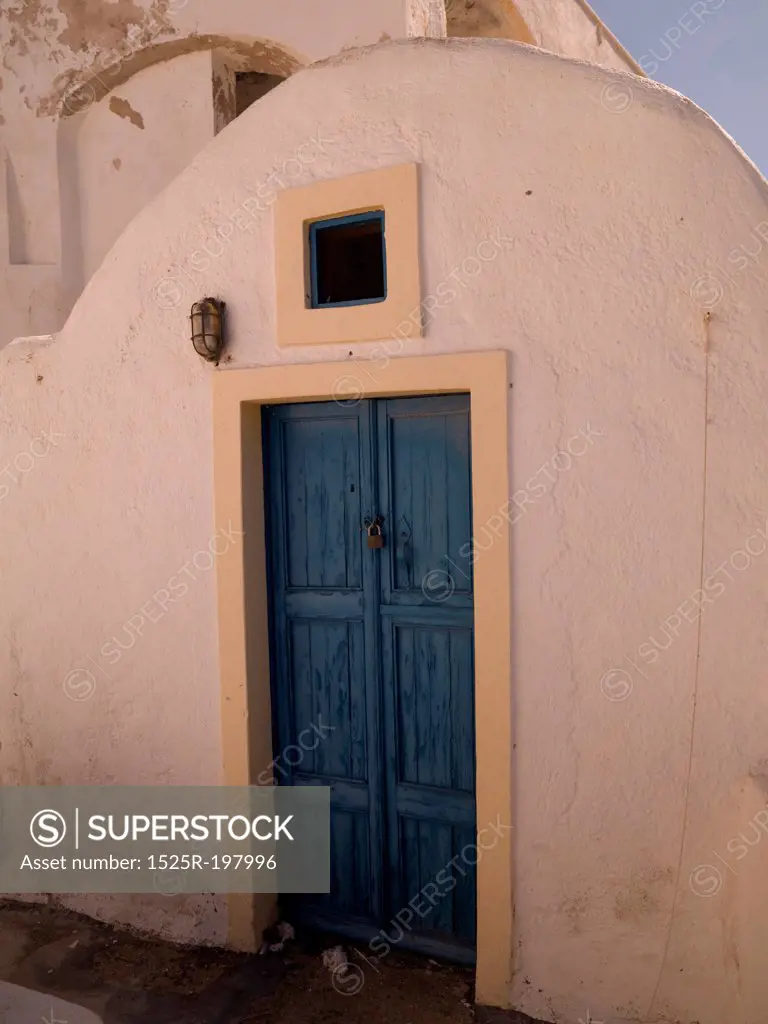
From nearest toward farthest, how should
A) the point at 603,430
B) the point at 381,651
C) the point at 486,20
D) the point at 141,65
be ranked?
the point at 603,430
the point at 381,651
the point at 141,65
the point at 486,20

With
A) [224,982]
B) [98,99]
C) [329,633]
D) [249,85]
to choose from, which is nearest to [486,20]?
[249,85]

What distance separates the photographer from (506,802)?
3367 mm

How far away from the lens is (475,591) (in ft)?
11.2

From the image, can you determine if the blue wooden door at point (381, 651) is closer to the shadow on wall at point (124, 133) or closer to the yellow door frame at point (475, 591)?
the yellow door frame at point (475, 591)

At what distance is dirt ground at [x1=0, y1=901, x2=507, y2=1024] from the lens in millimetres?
3568

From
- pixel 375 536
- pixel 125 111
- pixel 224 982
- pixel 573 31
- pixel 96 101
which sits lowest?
pixel 224 982

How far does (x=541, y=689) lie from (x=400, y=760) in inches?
35.5

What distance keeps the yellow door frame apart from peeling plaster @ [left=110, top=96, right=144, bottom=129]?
4.81 metres

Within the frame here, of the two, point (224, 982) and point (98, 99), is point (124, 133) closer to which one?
point (98, 99)

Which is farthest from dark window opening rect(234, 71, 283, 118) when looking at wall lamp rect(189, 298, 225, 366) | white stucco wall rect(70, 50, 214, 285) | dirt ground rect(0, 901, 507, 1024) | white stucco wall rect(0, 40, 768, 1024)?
dirt ground rect(0, 901, 507, 1024)

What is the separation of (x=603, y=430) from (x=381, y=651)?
1450mm

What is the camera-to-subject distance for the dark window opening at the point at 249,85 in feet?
25.5

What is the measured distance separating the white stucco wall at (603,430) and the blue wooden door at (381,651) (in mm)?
332

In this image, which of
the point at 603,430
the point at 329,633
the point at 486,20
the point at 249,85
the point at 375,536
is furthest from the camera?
the point at 486,20
